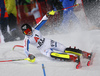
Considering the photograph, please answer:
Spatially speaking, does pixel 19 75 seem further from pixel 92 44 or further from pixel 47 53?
pixel 92 44

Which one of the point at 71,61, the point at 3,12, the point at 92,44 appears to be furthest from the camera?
the point at 3,12

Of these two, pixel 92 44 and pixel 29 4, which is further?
pixel 29 4

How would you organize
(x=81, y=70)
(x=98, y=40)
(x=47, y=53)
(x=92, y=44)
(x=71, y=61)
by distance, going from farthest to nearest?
1. (x=98, y=40)
2. (x=92, y=44)
3. (x=47, y=53)
4. (x=71, y=61)
5. (x=81, y=70)

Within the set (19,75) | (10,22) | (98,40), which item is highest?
(10,22)

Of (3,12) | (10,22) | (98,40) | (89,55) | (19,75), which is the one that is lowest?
(19,75)

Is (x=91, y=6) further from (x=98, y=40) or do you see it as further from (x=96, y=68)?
(x=96, y=68)

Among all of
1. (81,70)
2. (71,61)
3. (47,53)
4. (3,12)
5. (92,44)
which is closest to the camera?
(81,70)

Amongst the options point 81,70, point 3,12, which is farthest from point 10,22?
point 81,70

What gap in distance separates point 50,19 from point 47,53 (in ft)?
10.5

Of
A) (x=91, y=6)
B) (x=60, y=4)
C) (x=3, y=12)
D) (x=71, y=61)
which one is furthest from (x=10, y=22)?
(x=71, y=61)

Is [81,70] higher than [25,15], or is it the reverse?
[25,15]

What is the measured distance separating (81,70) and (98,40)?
2.16m

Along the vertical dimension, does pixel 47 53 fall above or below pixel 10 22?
below

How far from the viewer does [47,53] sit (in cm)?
326
